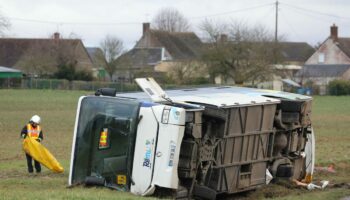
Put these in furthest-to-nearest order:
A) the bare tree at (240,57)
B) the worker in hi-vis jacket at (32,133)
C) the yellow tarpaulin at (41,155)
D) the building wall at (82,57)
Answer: the building wall at (82,57), the bare tree at (240,57), the worker in hi-vis jacket at (32,133), the yellow tarpaulin at (41,155)

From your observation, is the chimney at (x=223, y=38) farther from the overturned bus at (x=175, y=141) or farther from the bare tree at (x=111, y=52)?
the overturned bus at (x=175, y=141)

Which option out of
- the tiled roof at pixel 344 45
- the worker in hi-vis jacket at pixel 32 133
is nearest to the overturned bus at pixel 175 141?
the worker in hi-vis jacket at pixel 32 133

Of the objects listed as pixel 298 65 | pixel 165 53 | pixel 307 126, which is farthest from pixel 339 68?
pixel 307 126

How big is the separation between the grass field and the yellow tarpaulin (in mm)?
177

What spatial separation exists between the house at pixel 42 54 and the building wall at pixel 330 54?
110 feet

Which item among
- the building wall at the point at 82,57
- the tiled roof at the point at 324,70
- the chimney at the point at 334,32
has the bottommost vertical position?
the tiled roof at the point at 324,70

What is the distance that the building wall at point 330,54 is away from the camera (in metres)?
104

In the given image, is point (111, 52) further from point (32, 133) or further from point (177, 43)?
point (32, 133)

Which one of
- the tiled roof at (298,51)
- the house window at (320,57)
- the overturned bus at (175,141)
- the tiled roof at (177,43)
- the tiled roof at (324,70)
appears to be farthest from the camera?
the tiled roof at (298,51)

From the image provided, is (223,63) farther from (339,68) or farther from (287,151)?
(287,151)

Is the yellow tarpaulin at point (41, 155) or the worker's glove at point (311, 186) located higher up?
the yellow tarpaulin at point (41, 155)

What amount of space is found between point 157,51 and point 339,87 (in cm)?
2985

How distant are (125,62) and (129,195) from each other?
267 ft

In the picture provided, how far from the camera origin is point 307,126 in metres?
13.7
